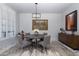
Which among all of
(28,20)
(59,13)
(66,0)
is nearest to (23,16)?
(28,20)

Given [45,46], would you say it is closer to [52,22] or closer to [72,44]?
[72,44]

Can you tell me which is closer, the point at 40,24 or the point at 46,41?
the point at 46,41

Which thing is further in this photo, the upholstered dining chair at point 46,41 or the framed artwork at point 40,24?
the framed artwork at point 40,24

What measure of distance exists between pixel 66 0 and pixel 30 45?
4.19m

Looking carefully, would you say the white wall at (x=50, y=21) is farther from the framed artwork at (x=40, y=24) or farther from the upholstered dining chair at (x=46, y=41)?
the upholstered dining chair at (x=46, y=41)

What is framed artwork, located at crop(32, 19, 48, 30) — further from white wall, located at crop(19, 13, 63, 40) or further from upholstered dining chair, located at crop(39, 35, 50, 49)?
upholstered dining chair, located at crop(39, 35, 50, 49)

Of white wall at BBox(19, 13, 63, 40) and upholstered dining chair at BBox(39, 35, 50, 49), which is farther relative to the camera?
white wall at BBox(19, 13, 63, 40)

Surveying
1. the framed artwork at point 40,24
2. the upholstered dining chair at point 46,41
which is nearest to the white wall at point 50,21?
the framed artwork at point 40,24

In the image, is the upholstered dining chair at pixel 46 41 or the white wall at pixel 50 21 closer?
the upholstered dining chair at pixel 46 41

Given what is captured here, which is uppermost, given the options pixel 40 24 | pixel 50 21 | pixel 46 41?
pixel 50 21

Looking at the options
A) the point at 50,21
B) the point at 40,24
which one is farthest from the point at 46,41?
the point at 50,21

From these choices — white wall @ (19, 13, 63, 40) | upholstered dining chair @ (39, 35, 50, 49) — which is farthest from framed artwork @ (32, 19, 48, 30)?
upholstered dining chair @ (39, 35, 50, 49)

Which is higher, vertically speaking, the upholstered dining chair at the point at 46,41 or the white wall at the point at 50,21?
the white wall at the point at 50,21

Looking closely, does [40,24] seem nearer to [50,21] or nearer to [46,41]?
[50,21]
